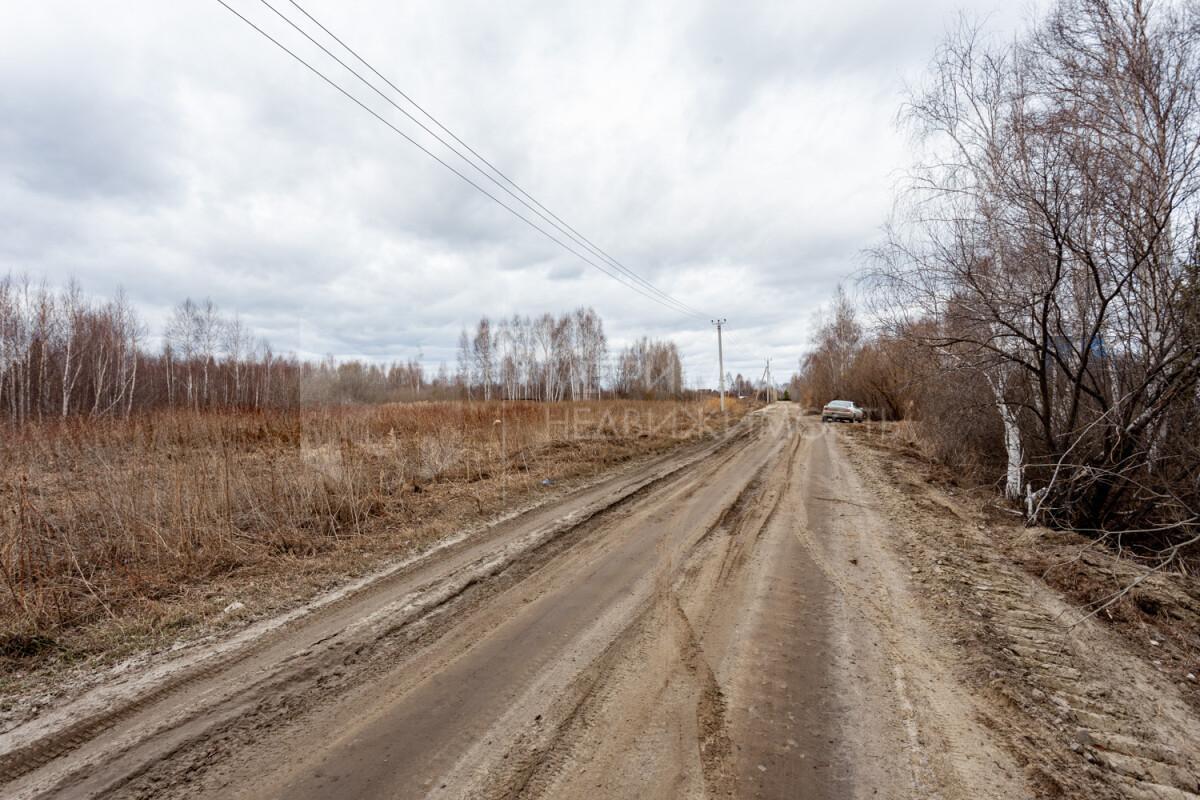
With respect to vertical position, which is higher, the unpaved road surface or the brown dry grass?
the brown dry grass

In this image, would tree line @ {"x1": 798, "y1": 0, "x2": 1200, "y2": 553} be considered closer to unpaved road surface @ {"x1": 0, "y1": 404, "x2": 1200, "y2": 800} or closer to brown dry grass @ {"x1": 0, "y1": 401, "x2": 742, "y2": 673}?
unpaved road surface @ {"x1": 0, "y1": 404, "x2": 1200, "y2": 800}

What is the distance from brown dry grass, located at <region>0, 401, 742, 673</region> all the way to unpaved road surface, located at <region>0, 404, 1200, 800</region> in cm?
100

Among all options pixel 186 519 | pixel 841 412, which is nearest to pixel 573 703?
pixel 186 519

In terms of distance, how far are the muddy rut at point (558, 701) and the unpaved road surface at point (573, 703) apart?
1 cm

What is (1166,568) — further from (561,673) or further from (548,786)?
(548,786)

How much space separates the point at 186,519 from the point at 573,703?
5.02 metres

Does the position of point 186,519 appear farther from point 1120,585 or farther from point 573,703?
point 1120,585

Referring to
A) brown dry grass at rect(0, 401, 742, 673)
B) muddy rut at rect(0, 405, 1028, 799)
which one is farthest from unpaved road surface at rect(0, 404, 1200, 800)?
brown dry grass at rect(0, 401, 742, 673)

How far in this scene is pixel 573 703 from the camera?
2848mm

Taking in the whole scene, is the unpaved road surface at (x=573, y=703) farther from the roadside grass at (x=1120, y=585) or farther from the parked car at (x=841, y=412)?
the parked car at (x=841, y=412)

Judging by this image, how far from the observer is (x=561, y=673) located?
3.16 metres

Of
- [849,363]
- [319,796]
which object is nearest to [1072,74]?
[319,796]

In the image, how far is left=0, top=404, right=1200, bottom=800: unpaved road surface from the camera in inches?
89.9

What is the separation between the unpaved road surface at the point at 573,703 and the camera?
228 cm
